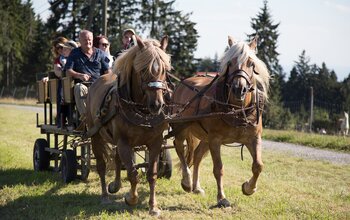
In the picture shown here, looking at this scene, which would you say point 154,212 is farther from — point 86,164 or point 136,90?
point 86,164

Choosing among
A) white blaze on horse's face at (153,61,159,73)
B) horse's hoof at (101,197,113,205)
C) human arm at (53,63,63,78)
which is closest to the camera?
white blaze on horse's face at (153,61,159,73)

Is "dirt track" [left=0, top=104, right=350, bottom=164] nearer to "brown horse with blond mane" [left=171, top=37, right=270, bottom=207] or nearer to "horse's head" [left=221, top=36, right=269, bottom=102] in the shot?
"brown horse with blond mane" [left=171, top=37, right=270, bottom=207]

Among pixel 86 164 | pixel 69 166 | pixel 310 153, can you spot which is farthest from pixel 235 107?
pixel 310 153

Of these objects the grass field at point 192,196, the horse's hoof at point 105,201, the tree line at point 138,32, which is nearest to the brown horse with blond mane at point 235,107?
the grass field at point 192,196

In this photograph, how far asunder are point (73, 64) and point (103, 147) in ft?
5.26

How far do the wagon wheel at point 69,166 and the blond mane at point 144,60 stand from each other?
2.47 meters

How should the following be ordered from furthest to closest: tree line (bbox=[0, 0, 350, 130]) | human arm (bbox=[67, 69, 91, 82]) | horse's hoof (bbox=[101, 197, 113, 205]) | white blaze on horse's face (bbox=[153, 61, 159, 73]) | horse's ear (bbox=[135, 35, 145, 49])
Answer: tree line (bbox=[0, 0, 350, 130]), human arm (bbox=[67, 69, 91, 82]), horse's hoof (bbox=[101, 197, 113, 205]), horse's ear (bbox=[135, 35, 145, 49]), white blaze on horse's face (bbox=[153, 61, 159, 73])

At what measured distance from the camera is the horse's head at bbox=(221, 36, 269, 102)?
5.76 m

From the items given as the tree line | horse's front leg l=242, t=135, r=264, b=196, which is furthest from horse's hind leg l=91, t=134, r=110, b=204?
the tree line

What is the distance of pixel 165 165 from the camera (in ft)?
27.0

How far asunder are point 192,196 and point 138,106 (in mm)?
1967

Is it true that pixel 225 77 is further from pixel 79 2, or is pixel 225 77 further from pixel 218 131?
pixel 79 2

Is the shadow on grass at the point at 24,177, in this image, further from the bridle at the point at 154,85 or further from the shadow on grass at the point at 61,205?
the bridle at the point at 154,85

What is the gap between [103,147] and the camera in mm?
7141
